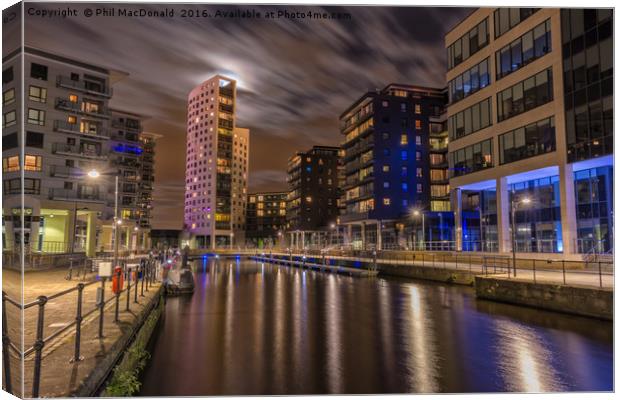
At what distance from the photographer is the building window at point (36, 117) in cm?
4678

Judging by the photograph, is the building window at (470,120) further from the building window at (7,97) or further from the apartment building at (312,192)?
the apartment building at (312,192)

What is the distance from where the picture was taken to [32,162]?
46.7 metres

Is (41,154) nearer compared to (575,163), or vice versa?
(575,163)

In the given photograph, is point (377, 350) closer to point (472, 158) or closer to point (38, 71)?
point (472, 158)

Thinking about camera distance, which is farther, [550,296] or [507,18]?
[507,18]

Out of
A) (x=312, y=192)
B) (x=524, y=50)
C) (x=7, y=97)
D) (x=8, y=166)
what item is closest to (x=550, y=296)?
(x=8, y=166)

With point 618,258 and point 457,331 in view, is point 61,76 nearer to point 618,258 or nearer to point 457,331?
point 457,331

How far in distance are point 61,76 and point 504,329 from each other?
51.7m

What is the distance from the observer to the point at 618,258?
9211 mm

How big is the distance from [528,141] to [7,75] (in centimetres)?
3525

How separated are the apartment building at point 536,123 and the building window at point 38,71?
4311cm

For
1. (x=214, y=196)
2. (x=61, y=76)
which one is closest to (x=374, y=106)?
(x=61, y=76)

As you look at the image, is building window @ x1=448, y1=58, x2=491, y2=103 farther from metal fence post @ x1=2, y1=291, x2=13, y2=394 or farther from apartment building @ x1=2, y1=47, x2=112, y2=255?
metal fence post @ x1=2, y1=291, x2=13, y2=394

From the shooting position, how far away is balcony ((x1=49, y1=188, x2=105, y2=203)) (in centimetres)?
4791
